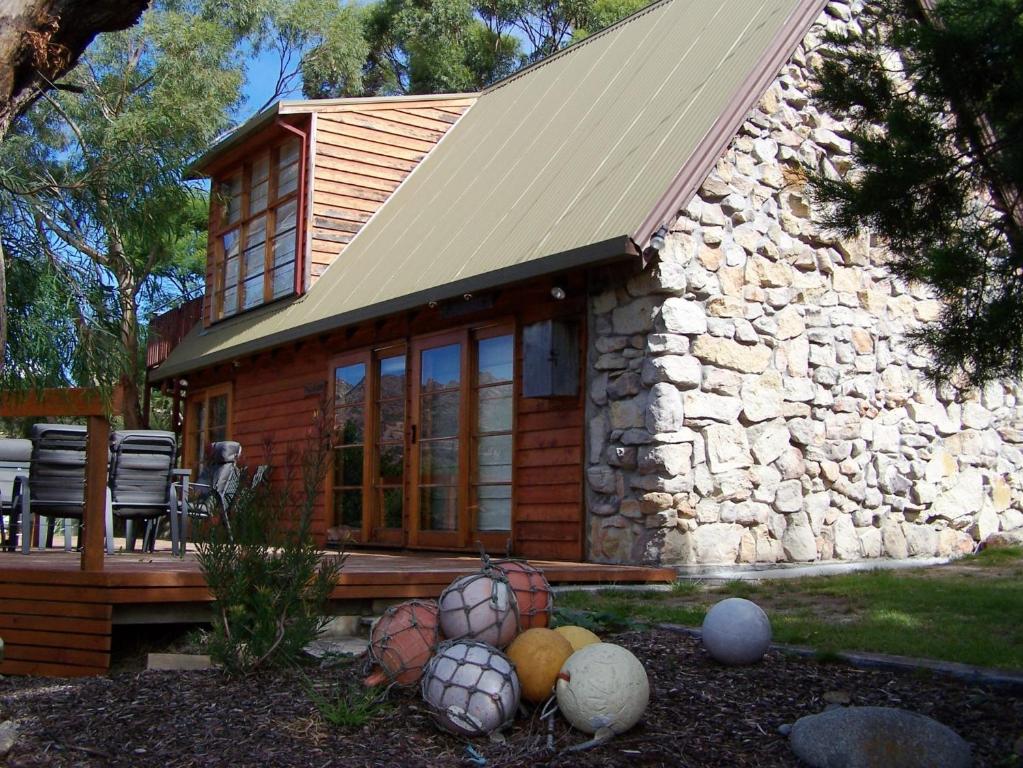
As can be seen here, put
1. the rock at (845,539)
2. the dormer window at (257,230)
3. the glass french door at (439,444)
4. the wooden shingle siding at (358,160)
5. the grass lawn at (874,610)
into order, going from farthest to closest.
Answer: the dormer window at (257,230) → the wooden shingle siding at (358,160) → the glass french door at (439,444) → the rock at (845,539) → the grass lawn at (874,610)

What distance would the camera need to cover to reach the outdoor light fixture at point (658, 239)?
25.5ft

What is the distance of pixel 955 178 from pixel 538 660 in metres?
2.36

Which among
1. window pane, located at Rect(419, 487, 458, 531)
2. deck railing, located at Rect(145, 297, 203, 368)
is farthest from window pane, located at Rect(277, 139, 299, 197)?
window pane, located at Rect(419, 487, 458, 531)

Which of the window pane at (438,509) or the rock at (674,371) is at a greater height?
the rock at (674,371)

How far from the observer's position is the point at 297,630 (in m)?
4.65

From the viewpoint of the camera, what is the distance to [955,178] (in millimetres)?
4055

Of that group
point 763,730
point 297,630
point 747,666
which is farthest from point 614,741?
point 297,630

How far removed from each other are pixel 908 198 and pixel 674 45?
22.3ft

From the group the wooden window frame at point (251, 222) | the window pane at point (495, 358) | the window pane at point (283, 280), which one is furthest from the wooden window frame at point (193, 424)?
the window pane at point (495, 358)

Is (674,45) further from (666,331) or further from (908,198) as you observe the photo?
(908,198)

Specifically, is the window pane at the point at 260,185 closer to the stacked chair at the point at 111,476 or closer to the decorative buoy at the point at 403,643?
the stacked chair at the point at 111,476

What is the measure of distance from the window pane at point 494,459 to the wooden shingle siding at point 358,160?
13.2ft

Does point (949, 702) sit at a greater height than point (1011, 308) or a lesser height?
lesser

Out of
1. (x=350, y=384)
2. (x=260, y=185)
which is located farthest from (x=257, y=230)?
(x=350, y=384)
